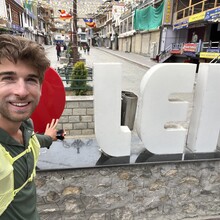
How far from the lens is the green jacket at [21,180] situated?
1.11 meters

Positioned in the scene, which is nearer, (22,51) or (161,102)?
(22,51)

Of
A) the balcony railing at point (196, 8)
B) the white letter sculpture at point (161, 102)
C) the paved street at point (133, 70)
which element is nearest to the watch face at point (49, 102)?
the paved street at point (133, 70)

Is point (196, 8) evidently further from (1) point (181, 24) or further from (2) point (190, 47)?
(2) point (190, 47)

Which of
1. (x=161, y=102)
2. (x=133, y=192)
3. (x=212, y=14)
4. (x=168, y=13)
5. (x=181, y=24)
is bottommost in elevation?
(x=133, y=192)

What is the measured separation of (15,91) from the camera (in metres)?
1.06

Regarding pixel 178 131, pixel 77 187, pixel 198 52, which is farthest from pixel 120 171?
pixel 198 52

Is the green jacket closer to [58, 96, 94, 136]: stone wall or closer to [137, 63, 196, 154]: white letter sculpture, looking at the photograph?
[137, 63, 196, 154]: white letter sculpture

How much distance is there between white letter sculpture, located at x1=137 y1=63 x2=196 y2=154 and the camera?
255 centimetres

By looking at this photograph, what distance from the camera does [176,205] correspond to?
2957mm

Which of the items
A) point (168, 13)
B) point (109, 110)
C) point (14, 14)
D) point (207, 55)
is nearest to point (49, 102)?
point (109, 110)

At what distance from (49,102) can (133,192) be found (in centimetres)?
158

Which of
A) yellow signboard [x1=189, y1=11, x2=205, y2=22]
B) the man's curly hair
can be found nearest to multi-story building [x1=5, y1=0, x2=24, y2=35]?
yellow signboard [x1=189, y1=11, x2=205, y2=22]

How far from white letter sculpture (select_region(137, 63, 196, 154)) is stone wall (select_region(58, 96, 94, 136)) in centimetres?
252

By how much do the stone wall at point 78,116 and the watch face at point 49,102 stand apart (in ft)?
7.62
